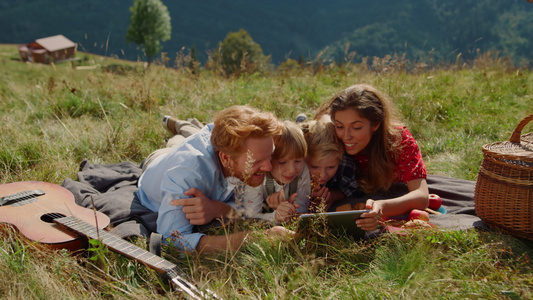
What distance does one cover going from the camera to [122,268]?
256cm

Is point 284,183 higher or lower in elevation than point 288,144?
lower

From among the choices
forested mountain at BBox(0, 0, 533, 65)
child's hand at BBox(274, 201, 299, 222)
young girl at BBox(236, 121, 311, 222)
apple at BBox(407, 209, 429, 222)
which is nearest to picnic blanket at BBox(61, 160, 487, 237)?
apple at BBox(407, 209, 429, 222)

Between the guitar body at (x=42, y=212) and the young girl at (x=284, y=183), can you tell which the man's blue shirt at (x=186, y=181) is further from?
the guitar body at (x=42, y=212)

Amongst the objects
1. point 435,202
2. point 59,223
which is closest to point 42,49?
point 59,223

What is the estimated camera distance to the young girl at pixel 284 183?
3086 millimetres

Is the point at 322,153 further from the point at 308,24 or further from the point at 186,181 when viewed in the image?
the point at 308,24

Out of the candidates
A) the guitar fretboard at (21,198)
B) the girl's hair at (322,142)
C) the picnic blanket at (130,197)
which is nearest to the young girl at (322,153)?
the girl's hair at (322,142)

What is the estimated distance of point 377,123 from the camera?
11.8 feet

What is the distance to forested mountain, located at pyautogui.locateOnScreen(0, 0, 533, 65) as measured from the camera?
6591 centimetres

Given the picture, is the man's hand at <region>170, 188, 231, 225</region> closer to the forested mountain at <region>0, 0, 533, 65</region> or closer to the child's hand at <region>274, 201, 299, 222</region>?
the child's hand at <region>274, 201, 299, 222</region>

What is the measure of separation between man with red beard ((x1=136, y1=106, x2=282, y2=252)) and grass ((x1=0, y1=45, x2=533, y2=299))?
15cm

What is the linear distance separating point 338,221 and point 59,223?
2.04 meters

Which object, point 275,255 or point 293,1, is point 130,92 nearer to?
point 275,255

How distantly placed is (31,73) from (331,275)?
33.7m
